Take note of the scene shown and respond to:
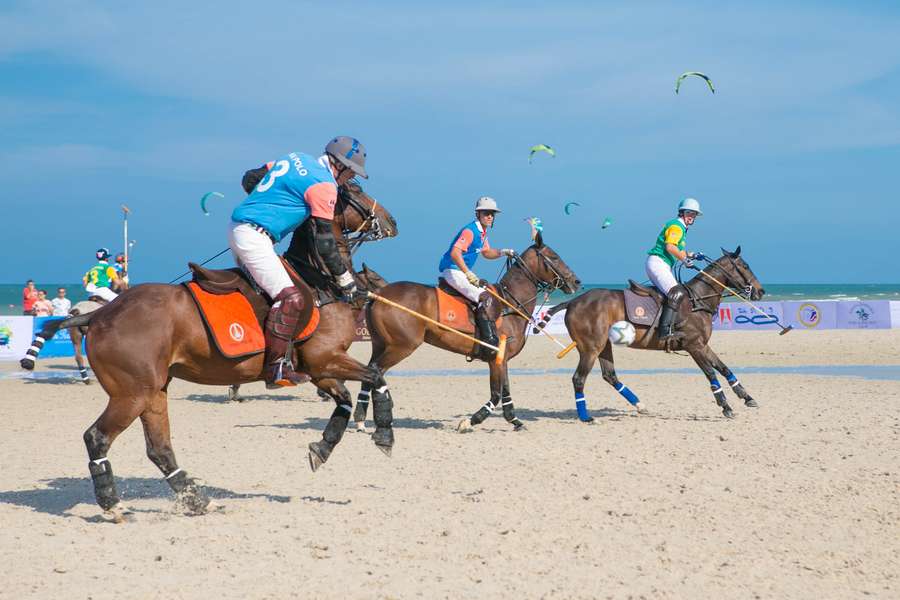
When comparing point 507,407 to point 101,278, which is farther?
point 101,278

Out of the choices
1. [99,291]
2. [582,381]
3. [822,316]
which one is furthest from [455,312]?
[822,316]

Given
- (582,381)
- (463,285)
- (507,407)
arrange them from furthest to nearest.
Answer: (582,381)
(463,285)
(507,407)

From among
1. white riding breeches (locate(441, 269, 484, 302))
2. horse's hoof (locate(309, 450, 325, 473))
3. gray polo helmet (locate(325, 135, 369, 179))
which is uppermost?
gray polo helmet (locate(325, 135, 369, 179))

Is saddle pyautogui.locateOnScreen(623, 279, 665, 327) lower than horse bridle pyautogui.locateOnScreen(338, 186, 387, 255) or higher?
lower

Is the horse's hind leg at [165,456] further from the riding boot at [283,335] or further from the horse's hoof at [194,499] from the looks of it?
the riding boot at [283,335]

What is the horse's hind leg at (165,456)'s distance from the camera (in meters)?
7.27

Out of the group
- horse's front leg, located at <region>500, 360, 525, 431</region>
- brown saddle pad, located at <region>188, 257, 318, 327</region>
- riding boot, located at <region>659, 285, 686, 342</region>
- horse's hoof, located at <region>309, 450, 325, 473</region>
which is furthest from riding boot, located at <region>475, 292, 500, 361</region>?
brown saddle pad, located at <region>188, 257, 318, 327</region>

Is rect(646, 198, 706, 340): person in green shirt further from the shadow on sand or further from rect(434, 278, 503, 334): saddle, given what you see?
the shadow on sand

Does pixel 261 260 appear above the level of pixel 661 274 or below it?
below

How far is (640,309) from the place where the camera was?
13.5 metres

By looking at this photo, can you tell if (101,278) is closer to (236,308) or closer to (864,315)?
(236,308)

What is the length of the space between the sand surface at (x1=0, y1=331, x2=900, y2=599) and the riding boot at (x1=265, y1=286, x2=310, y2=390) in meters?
1.07

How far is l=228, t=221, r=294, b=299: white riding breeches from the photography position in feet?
23.7

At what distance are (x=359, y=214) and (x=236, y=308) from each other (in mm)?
1418
